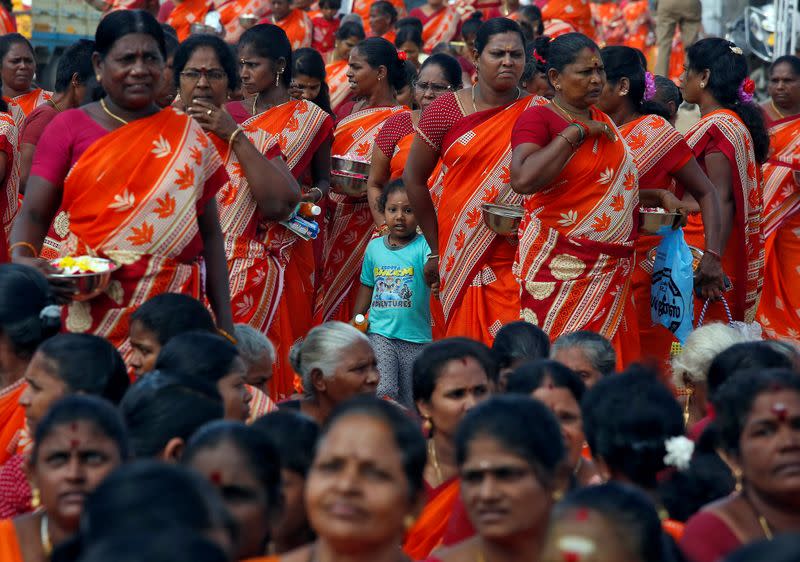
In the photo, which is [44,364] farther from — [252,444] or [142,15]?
[142,15]

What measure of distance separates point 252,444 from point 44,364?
3.63 ft

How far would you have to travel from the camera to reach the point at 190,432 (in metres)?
4.11

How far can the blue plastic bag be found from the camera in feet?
23.7

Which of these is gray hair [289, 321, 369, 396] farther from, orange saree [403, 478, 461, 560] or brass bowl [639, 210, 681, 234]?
brass bowl [639, 210, 681, 234]

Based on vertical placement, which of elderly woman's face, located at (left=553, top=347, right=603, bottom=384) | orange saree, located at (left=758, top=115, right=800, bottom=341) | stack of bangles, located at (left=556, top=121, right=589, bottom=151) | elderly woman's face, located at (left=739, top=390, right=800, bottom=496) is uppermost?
stack of bangles, located at (left=556, top=121, right=589, bottom=151)

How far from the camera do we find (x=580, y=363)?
555 centimetres

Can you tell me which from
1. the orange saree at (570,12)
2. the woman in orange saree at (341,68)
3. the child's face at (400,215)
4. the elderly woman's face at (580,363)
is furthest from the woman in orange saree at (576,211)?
the orange saree at (570,12)

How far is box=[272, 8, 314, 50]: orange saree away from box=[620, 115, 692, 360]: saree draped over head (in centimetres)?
A: 671

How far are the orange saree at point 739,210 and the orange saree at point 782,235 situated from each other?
85 centimetres

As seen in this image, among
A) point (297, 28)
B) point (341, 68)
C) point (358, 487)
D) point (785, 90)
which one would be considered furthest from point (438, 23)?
point (358, 487)

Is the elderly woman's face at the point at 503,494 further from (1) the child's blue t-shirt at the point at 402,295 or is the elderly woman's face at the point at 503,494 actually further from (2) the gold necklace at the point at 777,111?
(2) the gold necklace at the point at 777,111

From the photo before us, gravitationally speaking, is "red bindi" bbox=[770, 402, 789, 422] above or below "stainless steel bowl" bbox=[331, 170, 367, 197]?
above

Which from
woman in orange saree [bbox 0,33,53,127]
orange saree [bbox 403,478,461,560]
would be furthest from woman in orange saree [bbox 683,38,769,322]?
woman in orange saree [bbox 0,33,53,127]

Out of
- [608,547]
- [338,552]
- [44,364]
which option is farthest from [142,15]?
[608,547]
